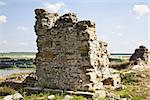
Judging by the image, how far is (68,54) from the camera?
14.9 metres

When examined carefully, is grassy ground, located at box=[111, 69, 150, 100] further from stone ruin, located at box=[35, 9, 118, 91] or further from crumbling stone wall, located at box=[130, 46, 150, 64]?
crumbling stone wall, located at box=[130, 46, 150, 64]

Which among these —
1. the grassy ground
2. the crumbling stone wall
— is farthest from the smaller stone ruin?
the grassy ground

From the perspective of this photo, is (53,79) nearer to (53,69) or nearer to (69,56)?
(53,69)

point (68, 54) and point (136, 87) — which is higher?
point (68, 54)

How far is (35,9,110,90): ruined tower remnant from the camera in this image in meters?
14.4

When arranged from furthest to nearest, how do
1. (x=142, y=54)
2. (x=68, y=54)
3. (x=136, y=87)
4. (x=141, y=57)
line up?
(x=142, y=54)
(x=141, y=57)
(x=136, y=87)
(x=68, y=54)

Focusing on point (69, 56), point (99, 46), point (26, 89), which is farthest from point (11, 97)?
point (99, 46)

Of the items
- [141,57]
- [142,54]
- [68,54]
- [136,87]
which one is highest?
[142,54]

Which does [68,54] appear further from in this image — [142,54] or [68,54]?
[142,54]

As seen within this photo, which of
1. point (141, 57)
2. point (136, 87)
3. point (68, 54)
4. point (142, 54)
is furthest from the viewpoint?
point (142, 54)

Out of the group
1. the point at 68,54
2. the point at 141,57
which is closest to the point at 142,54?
the point at 141,57

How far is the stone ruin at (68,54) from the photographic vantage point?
1439 cm

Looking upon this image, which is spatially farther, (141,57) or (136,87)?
(141,57)

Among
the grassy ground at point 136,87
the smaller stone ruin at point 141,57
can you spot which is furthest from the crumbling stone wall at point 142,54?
the grassy ground at point 136,87
